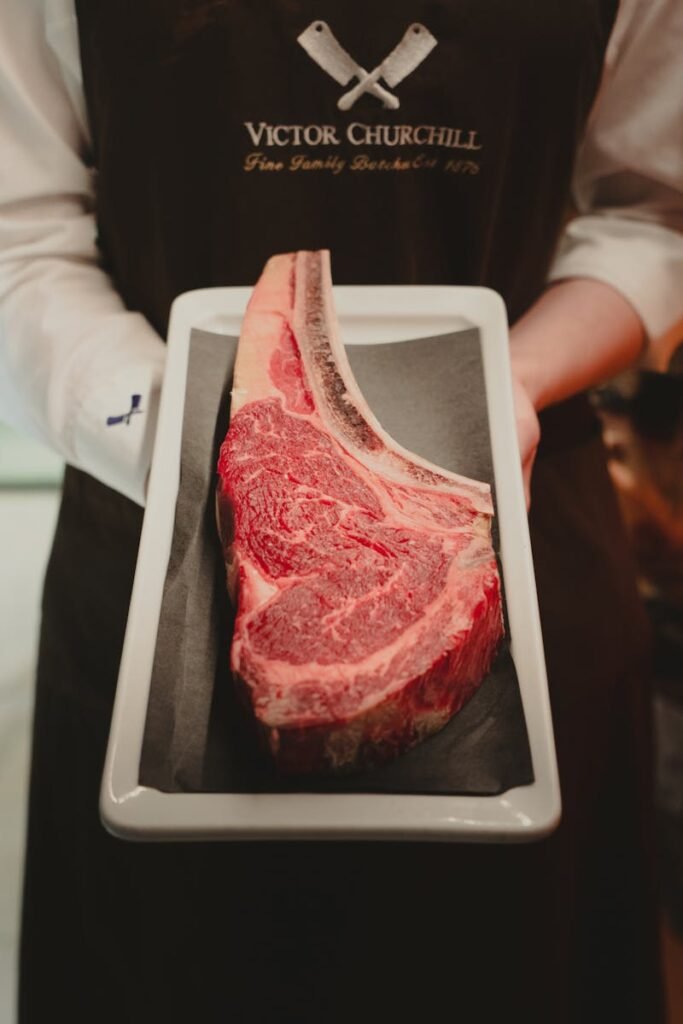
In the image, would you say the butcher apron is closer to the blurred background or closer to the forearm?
the forearm

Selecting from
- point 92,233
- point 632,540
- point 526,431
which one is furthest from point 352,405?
point 632,540

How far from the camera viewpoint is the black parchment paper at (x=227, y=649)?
705 mm

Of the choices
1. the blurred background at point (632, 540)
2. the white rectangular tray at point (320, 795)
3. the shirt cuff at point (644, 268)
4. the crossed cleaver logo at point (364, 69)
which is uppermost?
the crossed cleaver logo at point (364, 69)

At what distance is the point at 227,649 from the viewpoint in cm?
79

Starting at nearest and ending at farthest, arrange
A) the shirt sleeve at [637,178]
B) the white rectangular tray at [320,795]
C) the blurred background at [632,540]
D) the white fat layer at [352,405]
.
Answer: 1. the white rectangular tray at [320,795]
2. the white fat layer at [352,405]
3. the shirt sleeve at [637,178]
4. the blurred background at [632,540]

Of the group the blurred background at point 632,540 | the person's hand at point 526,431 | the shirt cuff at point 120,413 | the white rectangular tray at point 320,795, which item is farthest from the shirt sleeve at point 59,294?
the blurred background at point 632,540

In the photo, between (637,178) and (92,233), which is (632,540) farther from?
(92,233)

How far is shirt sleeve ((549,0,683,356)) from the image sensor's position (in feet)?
3.77

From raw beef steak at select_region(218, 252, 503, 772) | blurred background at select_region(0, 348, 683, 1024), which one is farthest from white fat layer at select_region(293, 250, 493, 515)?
blurred background at select_region(0, 348, 683, 1024)

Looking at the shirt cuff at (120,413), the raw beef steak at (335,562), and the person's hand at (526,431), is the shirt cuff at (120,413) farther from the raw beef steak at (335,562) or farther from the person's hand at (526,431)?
the person's hand at (526,431)

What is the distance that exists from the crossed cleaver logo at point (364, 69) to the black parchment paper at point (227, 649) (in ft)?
1.12

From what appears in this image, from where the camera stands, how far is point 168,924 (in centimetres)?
118

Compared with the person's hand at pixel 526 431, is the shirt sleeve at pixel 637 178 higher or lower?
Result: higher

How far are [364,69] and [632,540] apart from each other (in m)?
1.37
